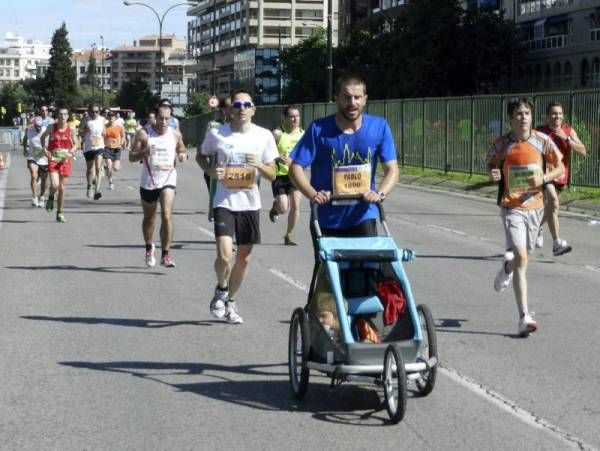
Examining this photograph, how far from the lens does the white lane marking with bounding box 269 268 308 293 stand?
491 inches

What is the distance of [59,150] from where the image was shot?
21.4 meters

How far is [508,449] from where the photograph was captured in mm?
6156

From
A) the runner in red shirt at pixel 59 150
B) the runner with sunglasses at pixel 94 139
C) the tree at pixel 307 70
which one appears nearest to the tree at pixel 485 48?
the tree at pixel 307 70

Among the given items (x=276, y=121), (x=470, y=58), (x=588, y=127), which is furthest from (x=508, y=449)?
(x=470, y=58)

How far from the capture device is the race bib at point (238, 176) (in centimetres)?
1025

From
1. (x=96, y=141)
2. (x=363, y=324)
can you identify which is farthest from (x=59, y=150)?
(x=363, y=324)

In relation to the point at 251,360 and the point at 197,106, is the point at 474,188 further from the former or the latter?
the point at 197,106

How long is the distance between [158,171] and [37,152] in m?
10.6

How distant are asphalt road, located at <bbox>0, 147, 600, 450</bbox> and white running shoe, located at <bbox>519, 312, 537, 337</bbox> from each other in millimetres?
59

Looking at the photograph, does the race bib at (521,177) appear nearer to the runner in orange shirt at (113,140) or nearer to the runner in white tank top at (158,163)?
the runner in white tank top at (158,163)

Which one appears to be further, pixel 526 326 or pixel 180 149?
pixel 180 149

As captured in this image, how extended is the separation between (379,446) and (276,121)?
178 ft

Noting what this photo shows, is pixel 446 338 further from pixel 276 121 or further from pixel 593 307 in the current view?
pixel 276 121

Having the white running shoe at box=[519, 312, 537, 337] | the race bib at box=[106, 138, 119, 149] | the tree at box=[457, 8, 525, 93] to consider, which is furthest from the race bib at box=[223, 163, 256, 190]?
the tree at box=[457, 8, 525, 93]
